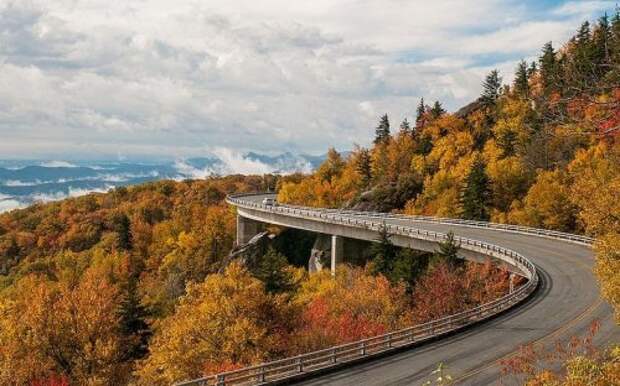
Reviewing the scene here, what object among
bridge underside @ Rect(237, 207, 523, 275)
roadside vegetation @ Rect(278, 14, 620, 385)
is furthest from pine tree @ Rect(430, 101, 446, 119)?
bridge underside @ Rect(237, 207, 523, 275)

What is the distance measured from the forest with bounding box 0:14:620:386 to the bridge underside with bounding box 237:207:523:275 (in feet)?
5.72

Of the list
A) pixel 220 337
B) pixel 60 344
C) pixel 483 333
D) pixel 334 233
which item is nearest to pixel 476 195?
pixel 334 233

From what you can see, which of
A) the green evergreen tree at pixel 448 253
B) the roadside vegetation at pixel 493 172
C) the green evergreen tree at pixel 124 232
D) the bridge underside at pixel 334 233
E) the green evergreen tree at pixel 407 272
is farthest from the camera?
the green evergreen tree at pixel 124 232

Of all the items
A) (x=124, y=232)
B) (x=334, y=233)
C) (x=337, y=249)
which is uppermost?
(x=334, y=233)

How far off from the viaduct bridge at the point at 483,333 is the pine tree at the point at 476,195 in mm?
19475

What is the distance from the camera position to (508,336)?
29562 millimetres

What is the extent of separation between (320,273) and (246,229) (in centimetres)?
3217

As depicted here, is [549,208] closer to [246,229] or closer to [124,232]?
[246,229]

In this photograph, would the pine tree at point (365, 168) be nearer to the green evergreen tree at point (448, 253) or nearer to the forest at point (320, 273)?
the forest at point (320, 273)

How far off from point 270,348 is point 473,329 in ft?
37.5

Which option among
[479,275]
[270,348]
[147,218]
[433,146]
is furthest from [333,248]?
[147,218]

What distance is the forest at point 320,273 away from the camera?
2488 cm

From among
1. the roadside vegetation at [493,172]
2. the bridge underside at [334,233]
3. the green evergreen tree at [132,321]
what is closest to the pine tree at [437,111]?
the roadside vegetation at [493,172]

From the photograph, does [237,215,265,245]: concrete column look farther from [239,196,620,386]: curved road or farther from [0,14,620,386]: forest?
[239,196,620,386]: curved road
